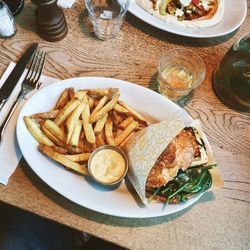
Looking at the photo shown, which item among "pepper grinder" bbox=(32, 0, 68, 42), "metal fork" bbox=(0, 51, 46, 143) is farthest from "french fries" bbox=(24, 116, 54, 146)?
"pepper grinder" bbox=(32, 0, 68, 42)

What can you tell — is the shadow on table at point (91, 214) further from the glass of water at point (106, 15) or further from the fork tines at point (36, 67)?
the glass of water at point (106, 15)

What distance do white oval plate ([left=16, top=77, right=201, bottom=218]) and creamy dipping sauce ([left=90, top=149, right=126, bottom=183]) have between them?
0.05m

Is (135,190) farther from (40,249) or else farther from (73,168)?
(40,249)

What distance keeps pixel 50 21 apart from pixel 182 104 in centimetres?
67

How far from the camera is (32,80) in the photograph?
4.05ft

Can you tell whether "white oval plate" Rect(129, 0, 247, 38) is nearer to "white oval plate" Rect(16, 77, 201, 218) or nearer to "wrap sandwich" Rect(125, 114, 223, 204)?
"white oval plate" Rect(16, 77, 201, 218)

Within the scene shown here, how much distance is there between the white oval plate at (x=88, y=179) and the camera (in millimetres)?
1001

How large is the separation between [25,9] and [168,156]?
39.4 inches

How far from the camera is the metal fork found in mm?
1151

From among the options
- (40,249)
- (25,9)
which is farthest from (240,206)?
(25,9)

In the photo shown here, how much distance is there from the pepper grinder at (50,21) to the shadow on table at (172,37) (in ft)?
1.07

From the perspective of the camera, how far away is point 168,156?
3.34ft

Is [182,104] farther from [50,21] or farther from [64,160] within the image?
[50,21]

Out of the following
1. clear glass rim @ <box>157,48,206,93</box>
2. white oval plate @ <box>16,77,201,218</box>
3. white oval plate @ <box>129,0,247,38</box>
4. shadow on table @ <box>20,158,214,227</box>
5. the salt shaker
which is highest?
white oval plate @ <box>129,0,247,38</box>
